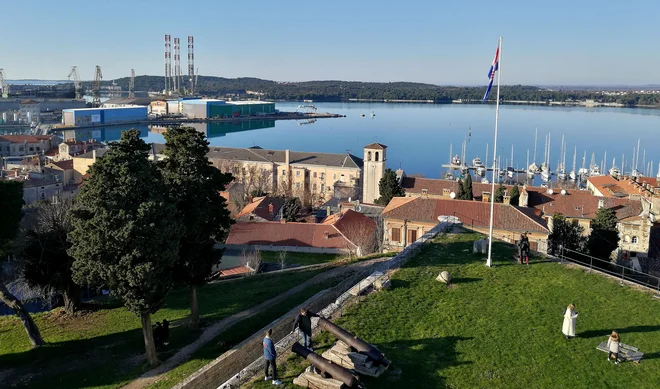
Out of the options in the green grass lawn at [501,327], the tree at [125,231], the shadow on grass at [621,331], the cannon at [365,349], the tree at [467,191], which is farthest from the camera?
the tree at [467,191]

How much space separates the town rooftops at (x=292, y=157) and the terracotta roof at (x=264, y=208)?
68.2 ft

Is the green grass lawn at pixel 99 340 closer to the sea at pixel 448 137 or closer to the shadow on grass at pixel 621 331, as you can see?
the shadow on grass at pixel 621 331

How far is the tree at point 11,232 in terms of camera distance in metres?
15.2

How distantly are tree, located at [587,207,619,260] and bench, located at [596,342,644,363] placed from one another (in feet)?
55.7

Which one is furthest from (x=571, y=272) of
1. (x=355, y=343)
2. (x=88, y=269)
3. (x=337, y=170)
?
(x=337, y=170)

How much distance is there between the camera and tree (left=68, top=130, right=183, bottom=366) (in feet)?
39.9

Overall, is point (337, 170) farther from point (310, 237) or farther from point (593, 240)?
point (593, 240)

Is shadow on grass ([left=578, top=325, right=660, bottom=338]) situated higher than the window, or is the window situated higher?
shadow on grass ([left=578, top=325, right=660, bottom=338])

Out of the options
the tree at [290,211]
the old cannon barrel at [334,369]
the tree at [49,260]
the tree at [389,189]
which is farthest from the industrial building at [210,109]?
the old cannon barrel at [334,369]

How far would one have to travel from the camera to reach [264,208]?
38656 mm

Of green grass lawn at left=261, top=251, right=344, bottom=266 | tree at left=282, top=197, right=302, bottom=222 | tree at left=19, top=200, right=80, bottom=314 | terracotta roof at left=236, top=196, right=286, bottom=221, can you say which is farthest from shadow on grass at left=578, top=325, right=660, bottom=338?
tree at left=282, top=197, right=302, bottom=222

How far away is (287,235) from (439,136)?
342ft

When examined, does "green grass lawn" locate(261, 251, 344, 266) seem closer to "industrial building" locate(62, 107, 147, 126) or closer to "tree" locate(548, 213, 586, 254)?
"tree" locate(548, 213, 586, 254)

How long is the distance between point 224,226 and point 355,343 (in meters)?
7.71
